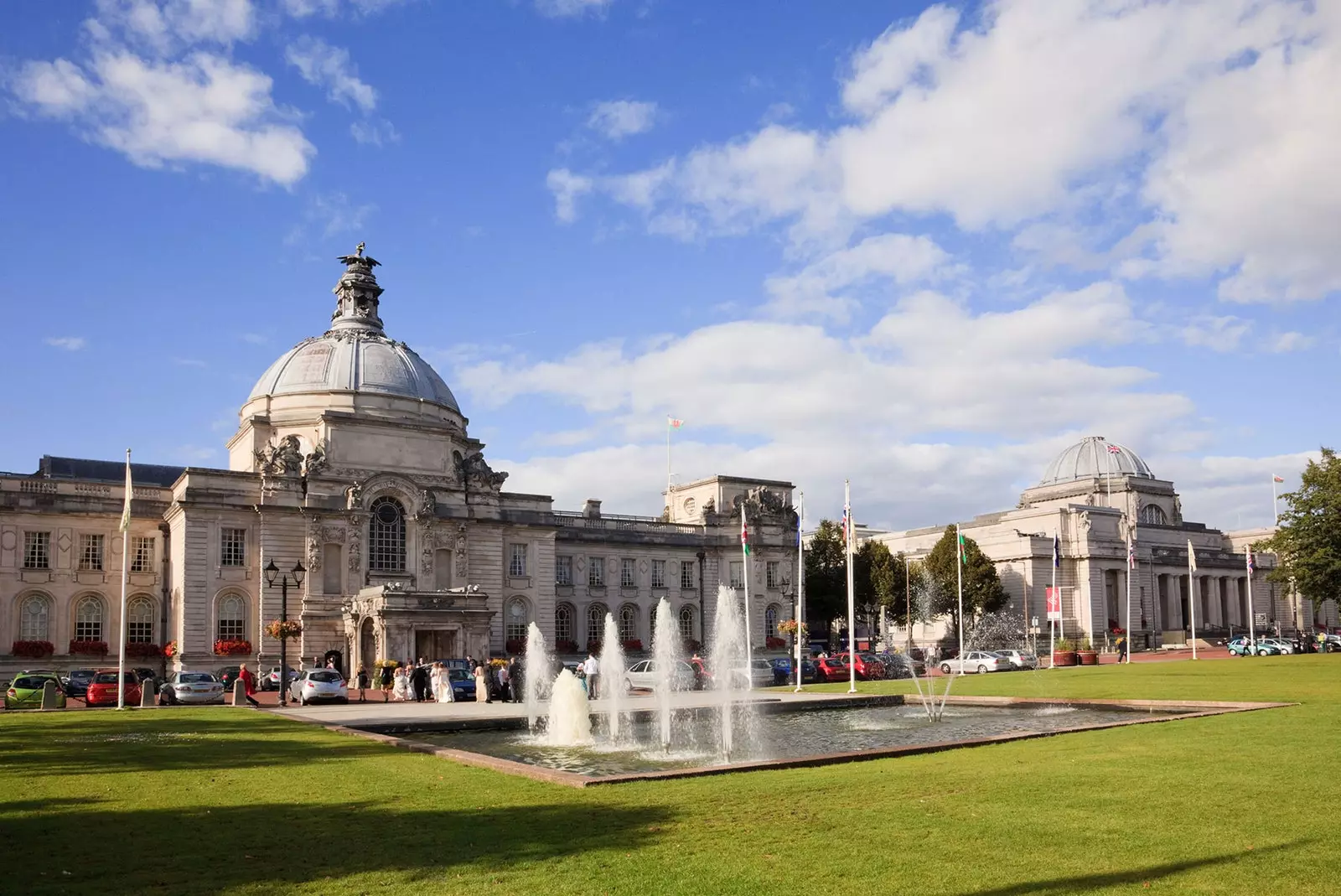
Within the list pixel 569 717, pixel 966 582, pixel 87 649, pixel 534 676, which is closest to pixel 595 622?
pixel 87 649

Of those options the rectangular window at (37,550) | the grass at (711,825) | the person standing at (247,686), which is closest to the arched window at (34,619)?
the rectangular window at (37,550)

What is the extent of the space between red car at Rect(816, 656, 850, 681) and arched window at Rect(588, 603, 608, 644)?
25484mm

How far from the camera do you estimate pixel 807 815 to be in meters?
13.2

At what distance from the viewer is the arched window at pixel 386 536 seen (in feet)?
215

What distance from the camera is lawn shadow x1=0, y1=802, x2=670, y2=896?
1062 cm

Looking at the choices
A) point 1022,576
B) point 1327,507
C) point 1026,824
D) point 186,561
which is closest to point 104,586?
point 186,561

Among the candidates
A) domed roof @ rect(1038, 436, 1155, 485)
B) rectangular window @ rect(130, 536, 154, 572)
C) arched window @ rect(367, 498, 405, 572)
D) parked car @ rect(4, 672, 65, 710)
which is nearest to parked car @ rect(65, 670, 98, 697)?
parked car @ rect(4, 672, 65, 710)

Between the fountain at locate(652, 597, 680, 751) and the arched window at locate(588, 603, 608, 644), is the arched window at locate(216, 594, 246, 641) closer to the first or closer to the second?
the arched window at locate(588, 603, 608, 644)

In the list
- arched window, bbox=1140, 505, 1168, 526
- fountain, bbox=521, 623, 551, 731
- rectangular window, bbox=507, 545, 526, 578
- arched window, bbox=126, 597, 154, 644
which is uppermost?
arched window, bbox=1140, 505, 1168, 526

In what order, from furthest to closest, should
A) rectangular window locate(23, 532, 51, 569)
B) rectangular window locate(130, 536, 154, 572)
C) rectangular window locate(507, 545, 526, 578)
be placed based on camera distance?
rectangular window locate(507, 545, 526, 578) → rectangular window locate(130, 536, 154, 572) → rectangular window locate(23, 532, 51, 569)

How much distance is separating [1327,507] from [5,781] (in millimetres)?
64680

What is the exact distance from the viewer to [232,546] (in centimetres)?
6244

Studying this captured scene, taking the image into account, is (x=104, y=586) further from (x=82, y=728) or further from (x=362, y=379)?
(x=82, y=728)

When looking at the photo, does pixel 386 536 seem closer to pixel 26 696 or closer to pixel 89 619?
pixel 89 619
